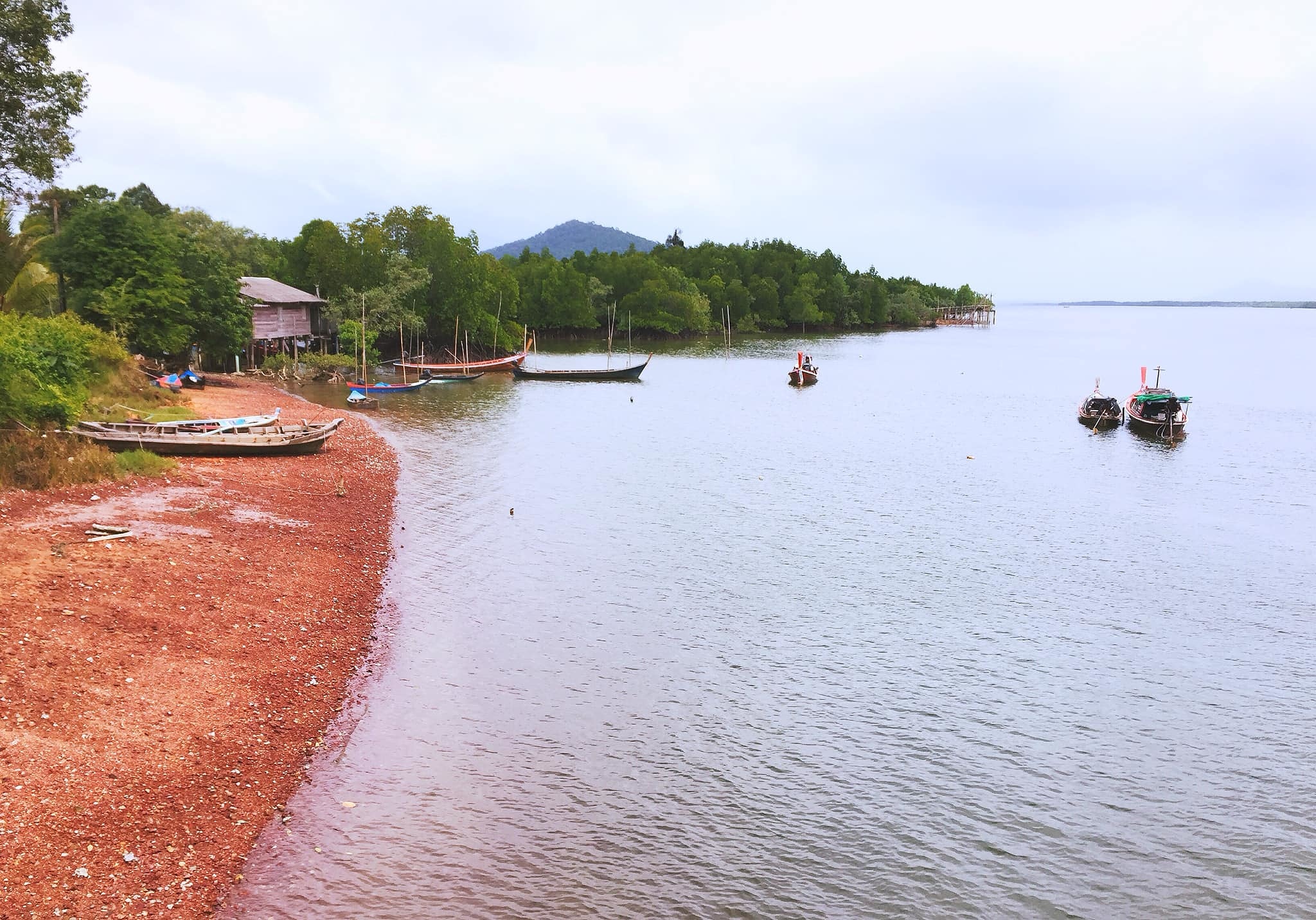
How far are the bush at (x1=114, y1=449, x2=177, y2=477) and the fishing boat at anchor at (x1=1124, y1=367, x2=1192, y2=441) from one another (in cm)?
4707

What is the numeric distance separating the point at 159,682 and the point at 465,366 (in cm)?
6321

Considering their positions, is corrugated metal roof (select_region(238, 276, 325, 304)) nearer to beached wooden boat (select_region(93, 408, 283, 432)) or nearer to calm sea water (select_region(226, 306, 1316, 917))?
beached wooden boat (select_region(93, 408, 283, 432))

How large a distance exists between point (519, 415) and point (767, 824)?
140ft

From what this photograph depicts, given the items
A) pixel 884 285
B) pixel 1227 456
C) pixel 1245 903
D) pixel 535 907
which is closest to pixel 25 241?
pixel 535 907

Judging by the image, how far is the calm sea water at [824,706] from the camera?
10.8 meters

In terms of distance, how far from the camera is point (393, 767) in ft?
41.6

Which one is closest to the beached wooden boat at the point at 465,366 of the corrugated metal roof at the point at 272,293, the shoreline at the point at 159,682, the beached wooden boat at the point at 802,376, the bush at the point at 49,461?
the corrugated metal roof at the point at 272,293

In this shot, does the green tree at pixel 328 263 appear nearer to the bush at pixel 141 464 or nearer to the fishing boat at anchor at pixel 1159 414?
the bush at pixel 141 464

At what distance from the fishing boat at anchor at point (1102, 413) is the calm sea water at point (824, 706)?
1587 centimetres

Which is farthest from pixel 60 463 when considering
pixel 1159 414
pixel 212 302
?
pixel 1159 414

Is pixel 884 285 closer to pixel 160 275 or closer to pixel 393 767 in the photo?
pixel 160 275

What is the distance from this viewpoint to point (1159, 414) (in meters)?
49.9

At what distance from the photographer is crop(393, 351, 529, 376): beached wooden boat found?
7281 cm

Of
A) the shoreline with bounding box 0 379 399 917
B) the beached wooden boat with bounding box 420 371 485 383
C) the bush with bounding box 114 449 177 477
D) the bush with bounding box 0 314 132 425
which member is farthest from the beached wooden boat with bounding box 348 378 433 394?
the shoreline with bounding box 0 379 399 917
